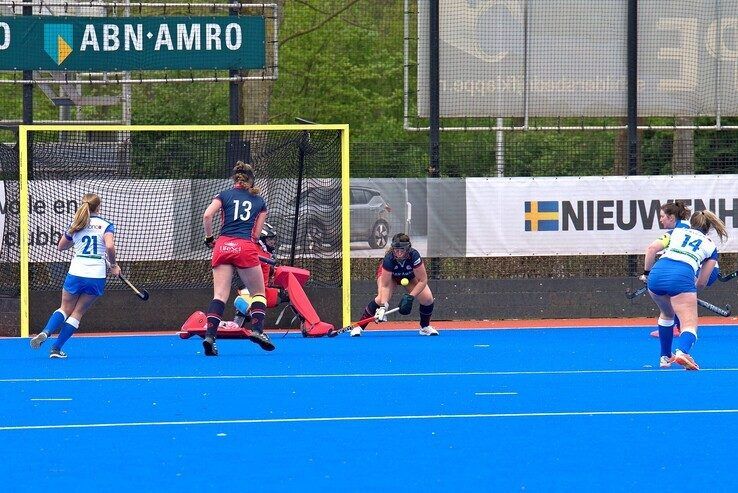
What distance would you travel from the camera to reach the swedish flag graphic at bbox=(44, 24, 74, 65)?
1773cm

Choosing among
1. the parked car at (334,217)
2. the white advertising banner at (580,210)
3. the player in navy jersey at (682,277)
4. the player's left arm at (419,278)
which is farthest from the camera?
the white advertising banner at (580,210)

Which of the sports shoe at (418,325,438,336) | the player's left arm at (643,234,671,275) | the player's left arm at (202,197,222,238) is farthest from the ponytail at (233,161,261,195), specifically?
the player's left arm at (643,234,671,275)

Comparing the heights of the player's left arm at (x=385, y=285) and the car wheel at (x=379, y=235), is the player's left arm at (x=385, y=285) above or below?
below

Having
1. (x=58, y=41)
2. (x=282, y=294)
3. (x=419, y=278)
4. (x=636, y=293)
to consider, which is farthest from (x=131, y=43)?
(x=636, y=293)

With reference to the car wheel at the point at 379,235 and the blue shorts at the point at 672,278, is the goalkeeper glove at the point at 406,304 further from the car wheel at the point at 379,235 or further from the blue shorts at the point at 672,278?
the blue shorts at the point at 672,278

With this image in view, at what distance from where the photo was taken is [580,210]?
60.2 feet

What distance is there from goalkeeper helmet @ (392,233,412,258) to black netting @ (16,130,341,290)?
1482 mm

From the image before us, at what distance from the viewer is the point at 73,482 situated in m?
6.67

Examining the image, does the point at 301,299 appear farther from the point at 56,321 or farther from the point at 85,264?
the point at 56,321

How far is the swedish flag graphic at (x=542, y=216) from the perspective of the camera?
1827cm

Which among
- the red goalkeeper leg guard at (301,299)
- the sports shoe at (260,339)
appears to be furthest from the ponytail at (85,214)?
the red goalkeeper leg guard at (301,299)

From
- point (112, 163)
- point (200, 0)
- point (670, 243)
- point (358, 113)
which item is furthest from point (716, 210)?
point (358, 113)

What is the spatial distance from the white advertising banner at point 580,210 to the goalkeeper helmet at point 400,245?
2.16 m

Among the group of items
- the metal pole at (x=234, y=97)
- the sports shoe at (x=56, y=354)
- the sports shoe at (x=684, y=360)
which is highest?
the metal pole at (x=234, y=97)
